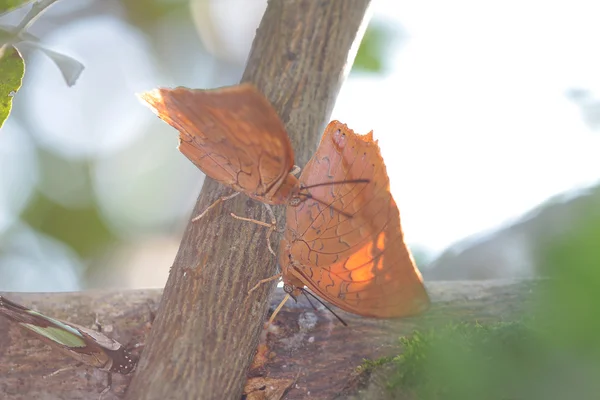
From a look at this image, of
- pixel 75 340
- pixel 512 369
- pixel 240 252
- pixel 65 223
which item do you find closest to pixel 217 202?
pixel 240 252

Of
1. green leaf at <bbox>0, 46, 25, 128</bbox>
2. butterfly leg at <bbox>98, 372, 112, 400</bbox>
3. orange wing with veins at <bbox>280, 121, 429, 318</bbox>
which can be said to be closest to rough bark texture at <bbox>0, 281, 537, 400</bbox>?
butterfly leg at <bbox>98, 372, 112, 400</bbox>

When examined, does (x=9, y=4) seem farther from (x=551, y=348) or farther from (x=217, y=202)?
(x=551, y=348)

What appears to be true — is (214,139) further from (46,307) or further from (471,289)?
(471,289)

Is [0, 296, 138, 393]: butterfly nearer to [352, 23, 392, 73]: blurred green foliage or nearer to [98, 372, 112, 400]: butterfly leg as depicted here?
[98, 372, 112, 400]: butterfly leg

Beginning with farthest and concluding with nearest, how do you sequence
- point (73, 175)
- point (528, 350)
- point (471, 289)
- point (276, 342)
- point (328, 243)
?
point (73, 175)
point (471, 289)
point (276, 342)
point (328, 243)
point (528, 350)

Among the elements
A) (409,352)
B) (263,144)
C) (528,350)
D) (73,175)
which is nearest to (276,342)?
(409,352)

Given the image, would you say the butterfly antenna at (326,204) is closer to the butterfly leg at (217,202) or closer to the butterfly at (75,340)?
the butterfly leg at (217,202)
